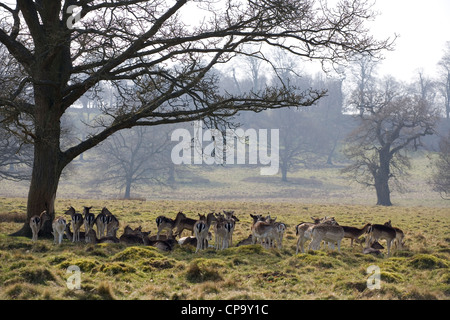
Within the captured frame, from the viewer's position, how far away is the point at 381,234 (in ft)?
47.7

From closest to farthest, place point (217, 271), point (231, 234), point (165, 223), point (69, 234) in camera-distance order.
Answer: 1. point (217, 271)
2. point (231, 234)
3. point (69, 234)
4. point (165, 223)

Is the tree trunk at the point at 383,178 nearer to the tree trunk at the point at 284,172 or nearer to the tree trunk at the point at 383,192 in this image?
the tree trunk at the point at 383,192

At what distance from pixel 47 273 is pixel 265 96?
329 inches

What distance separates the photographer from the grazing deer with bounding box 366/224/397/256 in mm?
14430

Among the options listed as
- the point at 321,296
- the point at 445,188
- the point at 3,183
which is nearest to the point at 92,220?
the point at 321,296

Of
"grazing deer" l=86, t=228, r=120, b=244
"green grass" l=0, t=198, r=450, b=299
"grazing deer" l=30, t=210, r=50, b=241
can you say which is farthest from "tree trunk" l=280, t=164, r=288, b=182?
"grazing deer" l=30, t=210, r=50, b=241

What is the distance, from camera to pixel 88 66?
14.2 meters

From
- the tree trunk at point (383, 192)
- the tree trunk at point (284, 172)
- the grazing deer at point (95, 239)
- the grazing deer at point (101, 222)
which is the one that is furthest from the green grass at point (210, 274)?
the tree trunk at point (284, 172)

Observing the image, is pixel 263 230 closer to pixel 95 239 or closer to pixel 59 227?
pixel 95 239

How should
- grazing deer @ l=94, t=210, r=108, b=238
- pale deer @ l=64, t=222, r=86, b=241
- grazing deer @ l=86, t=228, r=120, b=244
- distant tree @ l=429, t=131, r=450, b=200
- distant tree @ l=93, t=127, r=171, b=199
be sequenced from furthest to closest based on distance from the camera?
distant tree @ l=93, t=127, r=171, b=199 < distant tree @ l=429, t=131, r=450, b=200 < grazing deer @ l=94, t=210, r=108, b=238 < pale deer @ l=64, t=222, r=86, b=241 < grazing deer @ l=86, t=228, r=120, b=244

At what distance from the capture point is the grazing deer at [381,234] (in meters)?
14.4

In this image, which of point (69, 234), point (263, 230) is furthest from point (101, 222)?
point (263, 230)

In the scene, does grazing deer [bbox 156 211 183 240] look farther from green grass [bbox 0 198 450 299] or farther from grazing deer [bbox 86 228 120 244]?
green grass [bbox 0 198 450 299]
